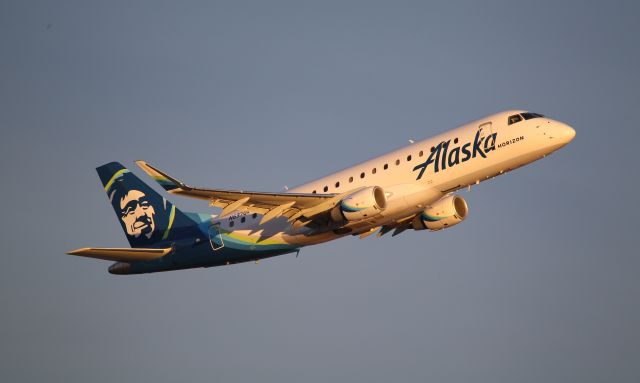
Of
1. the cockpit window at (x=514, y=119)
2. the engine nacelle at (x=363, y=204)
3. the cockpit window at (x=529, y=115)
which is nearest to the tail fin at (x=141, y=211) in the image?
the engine nacelle at (x=363, y=204)

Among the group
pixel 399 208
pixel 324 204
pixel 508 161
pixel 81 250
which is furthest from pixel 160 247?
pixel 508 161

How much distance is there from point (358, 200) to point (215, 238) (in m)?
11.0

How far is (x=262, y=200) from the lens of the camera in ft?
171

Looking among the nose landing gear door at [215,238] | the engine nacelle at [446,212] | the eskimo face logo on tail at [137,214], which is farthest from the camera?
the eskimo face logo on tail at [137,214]

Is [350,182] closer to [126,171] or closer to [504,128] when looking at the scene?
[504,128]

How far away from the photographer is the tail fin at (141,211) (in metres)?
60.3

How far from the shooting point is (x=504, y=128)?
52125 mm

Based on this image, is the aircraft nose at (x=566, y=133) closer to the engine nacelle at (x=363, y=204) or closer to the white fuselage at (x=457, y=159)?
the white fuselage at (x=457, y=159)

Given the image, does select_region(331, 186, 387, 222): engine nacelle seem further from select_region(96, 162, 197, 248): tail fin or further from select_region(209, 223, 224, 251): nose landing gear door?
select_region(96, 162, 197, 248): tail fin

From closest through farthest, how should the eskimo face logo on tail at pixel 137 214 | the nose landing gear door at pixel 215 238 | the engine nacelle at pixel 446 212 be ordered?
the engine nacelle at pixel 446 212 → the nose landing gear door at pixel 215 238 → the eskimo face logo on tail at pixel 137 214

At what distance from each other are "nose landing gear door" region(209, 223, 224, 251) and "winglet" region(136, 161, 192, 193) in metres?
8.85

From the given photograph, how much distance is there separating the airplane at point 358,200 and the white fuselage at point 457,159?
0.05 m

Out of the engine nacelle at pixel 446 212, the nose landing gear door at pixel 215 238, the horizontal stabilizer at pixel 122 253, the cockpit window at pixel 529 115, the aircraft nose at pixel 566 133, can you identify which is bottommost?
the engine nacelle at pixel 446 212

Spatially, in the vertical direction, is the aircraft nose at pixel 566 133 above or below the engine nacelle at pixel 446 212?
above
